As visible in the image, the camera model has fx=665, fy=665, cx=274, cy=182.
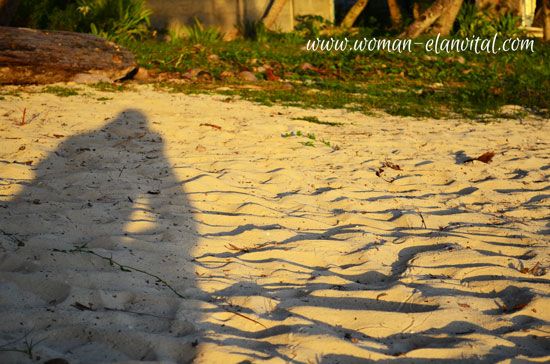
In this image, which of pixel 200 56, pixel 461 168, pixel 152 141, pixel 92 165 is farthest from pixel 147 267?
pixel 200 56

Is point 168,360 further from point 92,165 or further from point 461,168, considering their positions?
point 461,168

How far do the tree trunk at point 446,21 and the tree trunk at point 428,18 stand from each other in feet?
0.30

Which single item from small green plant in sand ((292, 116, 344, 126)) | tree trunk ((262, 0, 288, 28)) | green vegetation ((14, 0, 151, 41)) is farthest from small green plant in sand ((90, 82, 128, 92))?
tree trunk ((262, 0, 288, 28))

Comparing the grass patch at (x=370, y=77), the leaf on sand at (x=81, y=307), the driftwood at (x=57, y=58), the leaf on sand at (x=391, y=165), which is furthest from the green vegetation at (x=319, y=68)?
the leaf on sand at (x=81, y=307)

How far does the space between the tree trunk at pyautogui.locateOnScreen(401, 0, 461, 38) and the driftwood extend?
24.7 feet

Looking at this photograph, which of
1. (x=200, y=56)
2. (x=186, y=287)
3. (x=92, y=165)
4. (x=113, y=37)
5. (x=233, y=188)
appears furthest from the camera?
(x=113, y=37)

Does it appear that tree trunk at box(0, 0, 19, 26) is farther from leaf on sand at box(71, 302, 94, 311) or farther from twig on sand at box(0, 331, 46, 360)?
twig on sand at box(0, 331, 46, 360)

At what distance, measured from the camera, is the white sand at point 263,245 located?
259cm

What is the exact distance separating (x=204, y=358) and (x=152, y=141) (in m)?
3.58

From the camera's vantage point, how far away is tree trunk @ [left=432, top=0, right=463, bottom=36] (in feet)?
47.6

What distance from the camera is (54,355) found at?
2.35 m

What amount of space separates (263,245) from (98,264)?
930 millimetres

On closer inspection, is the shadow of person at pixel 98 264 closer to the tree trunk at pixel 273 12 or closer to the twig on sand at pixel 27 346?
the twig on sand at pixel 27 346

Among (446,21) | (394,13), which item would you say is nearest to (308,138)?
(446,21)
